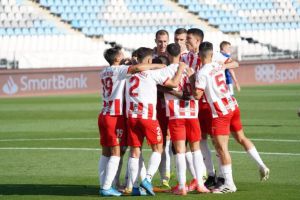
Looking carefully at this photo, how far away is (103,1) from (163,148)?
1209 inches

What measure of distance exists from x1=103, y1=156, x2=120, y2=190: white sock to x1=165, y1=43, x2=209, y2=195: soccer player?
2.75 ft

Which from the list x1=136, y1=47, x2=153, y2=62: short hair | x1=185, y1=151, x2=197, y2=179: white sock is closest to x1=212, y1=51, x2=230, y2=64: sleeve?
x1=136, y1=47, x2=153, y2=62: short hair

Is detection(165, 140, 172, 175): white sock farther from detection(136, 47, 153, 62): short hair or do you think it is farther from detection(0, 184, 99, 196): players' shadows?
detection(136, 47, 153, 62): short hair

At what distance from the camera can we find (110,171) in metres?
10.8

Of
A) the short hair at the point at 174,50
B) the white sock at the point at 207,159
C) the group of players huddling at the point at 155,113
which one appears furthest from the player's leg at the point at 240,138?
the short hair at the point at 174,50

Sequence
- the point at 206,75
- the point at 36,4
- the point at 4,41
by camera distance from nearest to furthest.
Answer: the point at 206,75 → the point at 4,41 → the point at 36,4

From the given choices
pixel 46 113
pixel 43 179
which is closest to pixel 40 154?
pixel 43 179

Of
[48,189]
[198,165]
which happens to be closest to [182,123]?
[198,165]

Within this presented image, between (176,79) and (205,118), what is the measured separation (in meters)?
1.16

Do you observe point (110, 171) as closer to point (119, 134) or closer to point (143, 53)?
point (119, 134)

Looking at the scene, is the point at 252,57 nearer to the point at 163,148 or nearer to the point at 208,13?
the point at 208,13

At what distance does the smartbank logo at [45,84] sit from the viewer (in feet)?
109

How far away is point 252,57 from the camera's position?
39.2 m

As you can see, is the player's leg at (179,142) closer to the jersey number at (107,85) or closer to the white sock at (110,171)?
the white sock at (110,171)
